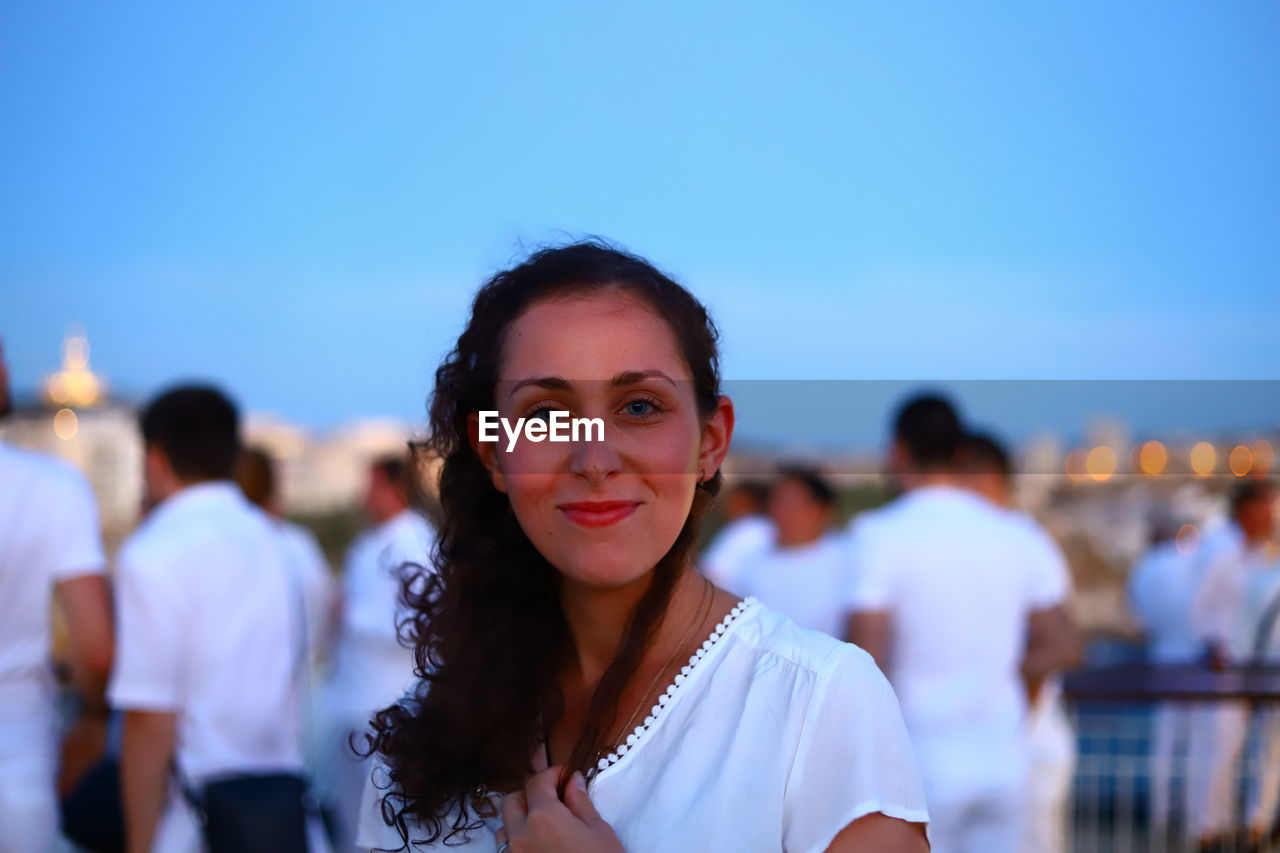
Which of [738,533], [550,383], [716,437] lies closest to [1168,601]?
[738,533]

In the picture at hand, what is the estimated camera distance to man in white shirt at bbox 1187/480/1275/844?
5254mm

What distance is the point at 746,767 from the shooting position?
3.93ft

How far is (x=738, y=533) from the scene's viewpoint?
668 centimetres

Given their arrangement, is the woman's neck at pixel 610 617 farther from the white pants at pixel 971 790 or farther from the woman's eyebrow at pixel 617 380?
the white pants at pixel 971 790

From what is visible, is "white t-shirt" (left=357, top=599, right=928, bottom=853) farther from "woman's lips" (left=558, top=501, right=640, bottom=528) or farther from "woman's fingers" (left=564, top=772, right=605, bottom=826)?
"woman's lips" (left=558, top=501, right=640, bottom=528)

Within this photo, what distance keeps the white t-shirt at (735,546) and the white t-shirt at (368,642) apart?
2.25 m

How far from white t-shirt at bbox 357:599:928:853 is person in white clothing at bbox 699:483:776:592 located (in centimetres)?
487

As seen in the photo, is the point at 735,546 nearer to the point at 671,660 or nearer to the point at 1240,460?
the point at 1240,460

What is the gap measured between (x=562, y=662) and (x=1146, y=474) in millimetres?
944

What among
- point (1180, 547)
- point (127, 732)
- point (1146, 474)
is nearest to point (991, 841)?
point (1146, 474)

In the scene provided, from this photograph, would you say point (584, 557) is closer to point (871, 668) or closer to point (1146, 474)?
point (871, 668)

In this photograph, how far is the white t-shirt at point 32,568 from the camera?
2.57 metres

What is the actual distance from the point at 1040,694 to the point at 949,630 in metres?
0.67

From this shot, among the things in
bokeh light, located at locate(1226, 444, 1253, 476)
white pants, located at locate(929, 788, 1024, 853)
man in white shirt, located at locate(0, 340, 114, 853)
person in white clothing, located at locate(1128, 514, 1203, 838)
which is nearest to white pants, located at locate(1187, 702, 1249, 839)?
person in white clothing, located at locate(1128, 514, 1203, 838)
